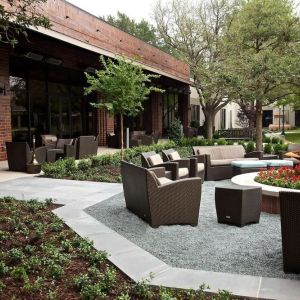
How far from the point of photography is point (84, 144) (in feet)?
45.3

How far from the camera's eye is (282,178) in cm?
780

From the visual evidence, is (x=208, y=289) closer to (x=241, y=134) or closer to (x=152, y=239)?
(x=152, y=239)

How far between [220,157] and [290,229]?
24.6ft

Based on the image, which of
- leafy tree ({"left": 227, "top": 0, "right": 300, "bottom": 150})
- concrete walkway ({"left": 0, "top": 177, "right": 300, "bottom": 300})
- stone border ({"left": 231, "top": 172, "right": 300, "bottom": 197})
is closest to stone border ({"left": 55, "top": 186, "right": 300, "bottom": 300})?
concrete walkway ({"left": 0, "top": 177, "right": 300, "bottom": 300})

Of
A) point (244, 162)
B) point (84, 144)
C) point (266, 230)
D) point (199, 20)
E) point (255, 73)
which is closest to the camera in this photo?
point (266, 230)

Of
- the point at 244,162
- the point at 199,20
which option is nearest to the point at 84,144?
the point at 244,162

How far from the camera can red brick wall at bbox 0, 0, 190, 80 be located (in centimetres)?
1299

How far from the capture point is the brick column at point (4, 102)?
13.2 m

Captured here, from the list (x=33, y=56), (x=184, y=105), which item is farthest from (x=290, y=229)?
(x=184, y=105)

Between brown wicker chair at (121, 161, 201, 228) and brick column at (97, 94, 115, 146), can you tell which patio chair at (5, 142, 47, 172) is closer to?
brown wicker chair at (121, 161, 201, 228)

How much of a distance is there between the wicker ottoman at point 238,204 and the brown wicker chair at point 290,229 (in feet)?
6.18

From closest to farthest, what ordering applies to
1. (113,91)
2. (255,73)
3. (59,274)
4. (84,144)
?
1. (59,274)
2. (113,91)
3. (84,144)
4. (255,73)

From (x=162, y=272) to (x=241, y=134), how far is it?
25.3 meters

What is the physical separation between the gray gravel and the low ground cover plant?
0.73m
